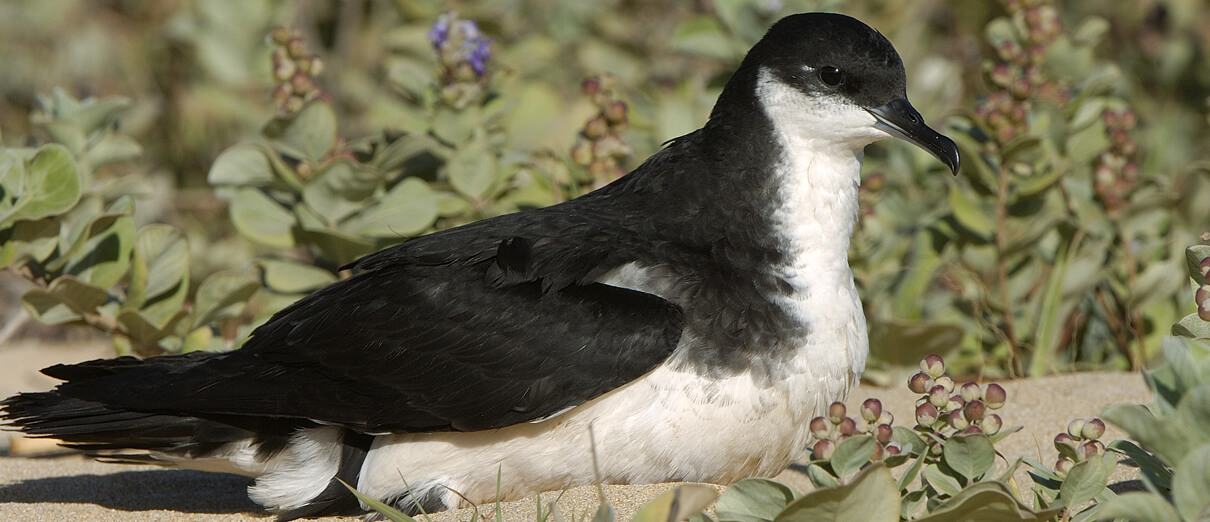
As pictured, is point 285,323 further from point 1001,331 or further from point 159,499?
point 1001,331

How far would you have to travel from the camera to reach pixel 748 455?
285 centimetres

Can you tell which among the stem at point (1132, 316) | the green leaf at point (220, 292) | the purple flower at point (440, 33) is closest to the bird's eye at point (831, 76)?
the purple flower at point (440, 33)

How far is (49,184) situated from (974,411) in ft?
9.08

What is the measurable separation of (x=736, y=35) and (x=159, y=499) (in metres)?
2.56

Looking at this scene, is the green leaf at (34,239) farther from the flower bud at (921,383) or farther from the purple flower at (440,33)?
the flower bud at (921,383)

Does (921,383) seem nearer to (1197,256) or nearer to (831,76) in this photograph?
(1197,256)

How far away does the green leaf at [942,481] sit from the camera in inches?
95.3

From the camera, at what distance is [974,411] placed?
2365 mm

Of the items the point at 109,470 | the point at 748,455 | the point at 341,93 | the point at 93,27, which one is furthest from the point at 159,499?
the point at 93,27

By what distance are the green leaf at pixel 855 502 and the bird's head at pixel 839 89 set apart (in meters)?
1.09

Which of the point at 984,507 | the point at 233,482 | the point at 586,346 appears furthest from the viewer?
the point at 233,482

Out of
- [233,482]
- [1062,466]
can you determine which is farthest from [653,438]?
[233,482]

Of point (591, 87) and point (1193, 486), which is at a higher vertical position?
point (591, 87)

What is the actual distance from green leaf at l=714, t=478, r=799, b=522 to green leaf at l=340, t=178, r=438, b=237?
6.35 ft
